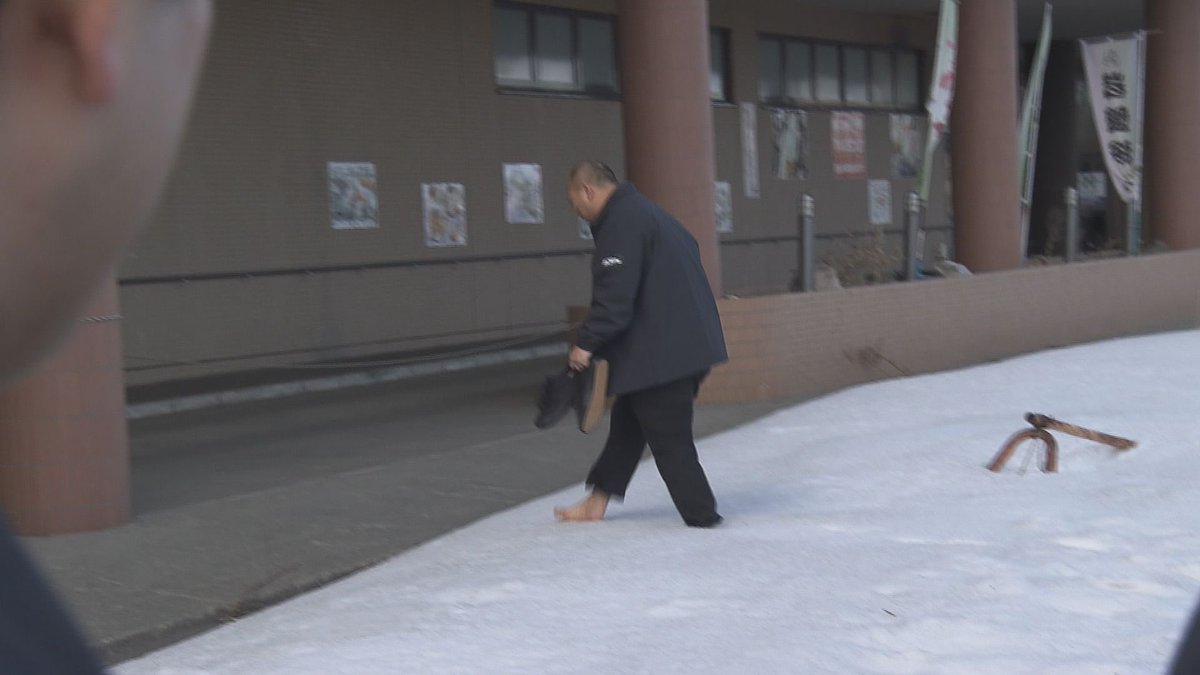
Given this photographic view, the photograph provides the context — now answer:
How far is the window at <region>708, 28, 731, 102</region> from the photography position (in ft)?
73.6

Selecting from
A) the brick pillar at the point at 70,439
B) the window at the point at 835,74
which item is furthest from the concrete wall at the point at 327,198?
the brick pillar at the point at 70,439

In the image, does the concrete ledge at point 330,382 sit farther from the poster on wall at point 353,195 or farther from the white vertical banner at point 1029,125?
the white vertical banner at point 1029,125

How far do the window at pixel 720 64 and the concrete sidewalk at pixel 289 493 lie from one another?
9412 mm

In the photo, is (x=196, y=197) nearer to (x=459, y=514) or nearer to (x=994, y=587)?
(x=459, y=514)

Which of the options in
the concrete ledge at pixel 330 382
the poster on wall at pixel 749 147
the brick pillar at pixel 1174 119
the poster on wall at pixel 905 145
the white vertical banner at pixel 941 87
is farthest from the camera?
the poster on wall at pixel 905 145

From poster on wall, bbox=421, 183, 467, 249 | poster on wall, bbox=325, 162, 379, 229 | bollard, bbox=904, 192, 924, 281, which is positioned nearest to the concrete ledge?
poster on wall, bbox=421, 183, 467, 249

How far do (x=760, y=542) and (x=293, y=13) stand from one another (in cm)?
1060

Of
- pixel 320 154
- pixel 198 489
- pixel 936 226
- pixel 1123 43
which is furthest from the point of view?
pixel 936 226

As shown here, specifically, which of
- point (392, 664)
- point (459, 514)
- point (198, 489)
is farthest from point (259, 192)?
point (392, 664)

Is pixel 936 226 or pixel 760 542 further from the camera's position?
pixel 936 226

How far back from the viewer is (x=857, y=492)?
8.59 meters

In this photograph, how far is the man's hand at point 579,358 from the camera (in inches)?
288

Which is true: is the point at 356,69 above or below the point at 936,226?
above

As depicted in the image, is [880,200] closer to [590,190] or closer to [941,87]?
[941,87]
